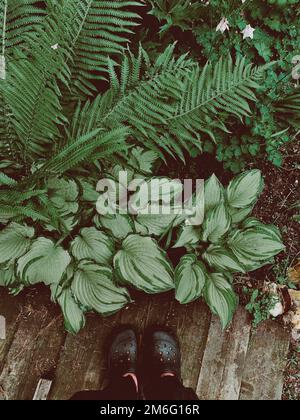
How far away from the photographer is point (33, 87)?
1.93 metres

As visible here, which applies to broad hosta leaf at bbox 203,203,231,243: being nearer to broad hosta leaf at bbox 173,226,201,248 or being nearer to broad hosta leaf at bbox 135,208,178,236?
broad hosta leaf at bbox 173,226,201,248

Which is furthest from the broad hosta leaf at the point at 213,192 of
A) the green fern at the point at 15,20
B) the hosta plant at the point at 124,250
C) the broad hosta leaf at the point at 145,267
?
the green fern at the point at 15,20

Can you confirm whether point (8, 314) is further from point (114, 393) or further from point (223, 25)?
point (223, 25)

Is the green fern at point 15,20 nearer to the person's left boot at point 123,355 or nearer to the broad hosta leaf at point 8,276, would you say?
the broad hosta leaf at point 8,276

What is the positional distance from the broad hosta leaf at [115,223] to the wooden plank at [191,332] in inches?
20.1

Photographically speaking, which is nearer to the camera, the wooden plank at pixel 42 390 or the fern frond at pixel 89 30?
the fern frond at pixel 89 30

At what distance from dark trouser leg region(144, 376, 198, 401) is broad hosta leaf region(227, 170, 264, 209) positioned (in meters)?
0.90

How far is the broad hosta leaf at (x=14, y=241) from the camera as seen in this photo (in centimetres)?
202

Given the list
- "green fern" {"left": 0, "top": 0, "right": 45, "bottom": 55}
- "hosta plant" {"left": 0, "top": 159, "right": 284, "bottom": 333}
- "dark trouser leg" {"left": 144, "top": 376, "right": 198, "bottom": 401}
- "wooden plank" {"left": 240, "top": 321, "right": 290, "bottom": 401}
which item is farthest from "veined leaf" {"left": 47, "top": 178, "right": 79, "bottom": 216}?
"wooden plank" {"left": 240, "top": 321, "right": 290, "bottom": 401}

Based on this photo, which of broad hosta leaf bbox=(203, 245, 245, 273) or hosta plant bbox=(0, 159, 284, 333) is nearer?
hosta plant bbox=(0, 159, 284, 333)

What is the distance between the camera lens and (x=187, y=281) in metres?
2.11

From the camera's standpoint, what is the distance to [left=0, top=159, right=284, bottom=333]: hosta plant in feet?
6.66

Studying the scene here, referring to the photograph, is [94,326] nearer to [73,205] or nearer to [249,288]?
[73,205]

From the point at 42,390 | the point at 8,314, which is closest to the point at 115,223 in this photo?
the point at 8,314
